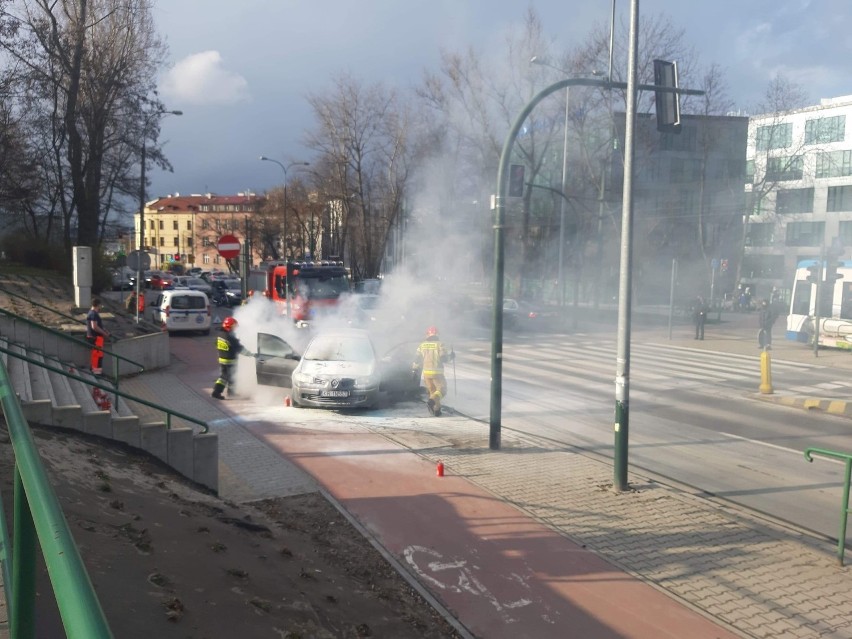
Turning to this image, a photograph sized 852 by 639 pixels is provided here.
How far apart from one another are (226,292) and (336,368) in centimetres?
3137

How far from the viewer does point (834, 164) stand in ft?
116

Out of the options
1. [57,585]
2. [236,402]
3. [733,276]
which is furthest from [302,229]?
[57,585]

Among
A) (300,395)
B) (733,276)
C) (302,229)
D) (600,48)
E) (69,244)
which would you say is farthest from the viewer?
(302,229)

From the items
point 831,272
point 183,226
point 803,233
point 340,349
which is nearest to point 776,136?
point 803,233

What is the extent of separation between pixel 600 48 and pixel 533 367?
45.1 feet

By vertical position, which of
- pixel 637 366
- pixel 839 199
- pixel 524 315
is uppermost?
pixel 839 199

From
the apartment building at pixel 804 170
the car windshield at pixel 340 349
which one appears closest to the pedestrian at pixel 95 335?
the car windshield at pixel 340 349

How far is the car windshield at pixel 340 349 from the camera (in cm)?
1303

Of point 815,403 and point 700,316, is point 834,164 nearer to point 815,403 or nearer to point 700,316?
point 700,316

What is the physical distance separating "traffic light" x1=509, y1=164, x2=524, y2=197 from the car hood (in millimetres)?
4395

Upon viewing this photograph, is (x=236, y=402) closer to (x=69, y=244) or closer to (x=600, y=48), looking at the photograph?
(x=600, y=48)

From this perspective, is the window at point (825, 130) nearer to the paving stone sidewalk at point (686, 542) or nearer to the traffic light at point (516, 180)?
the traffic light at point (516, 180)

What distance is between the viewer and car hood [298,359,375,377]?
12461 millimetres

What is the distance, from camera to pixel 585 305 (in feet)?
116
